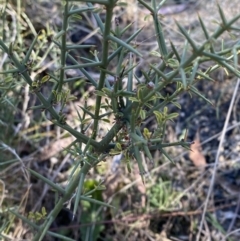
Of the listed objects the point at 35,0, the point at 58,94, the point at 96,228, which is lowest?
the point at 96,228

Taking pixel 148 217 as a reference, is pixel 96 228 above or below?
below

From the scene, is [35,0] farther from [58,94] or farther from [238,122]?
[58,94]

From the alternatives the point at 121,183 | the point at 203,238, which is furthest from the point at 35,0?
the point at 203,238

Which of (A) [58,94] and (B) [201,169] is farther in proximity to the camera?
(B) [201,169]

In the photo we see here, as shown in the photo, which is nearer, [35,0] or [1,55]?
[1,55]

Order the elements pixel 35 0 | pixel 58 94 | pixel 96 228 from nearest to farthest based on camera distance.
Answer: pixel 58 94 → pixel 96 228 → pixel 35 0

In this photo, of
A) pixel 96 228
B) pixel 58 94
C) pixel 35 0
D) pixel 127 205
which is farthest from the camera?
pixel 35 0

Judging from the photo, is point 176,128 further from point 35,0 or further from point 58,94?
point 58,94

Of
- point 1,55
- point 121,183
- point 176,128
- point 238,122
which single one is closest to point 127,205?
point 121,183

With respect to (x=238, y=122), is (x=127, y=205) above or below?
below
